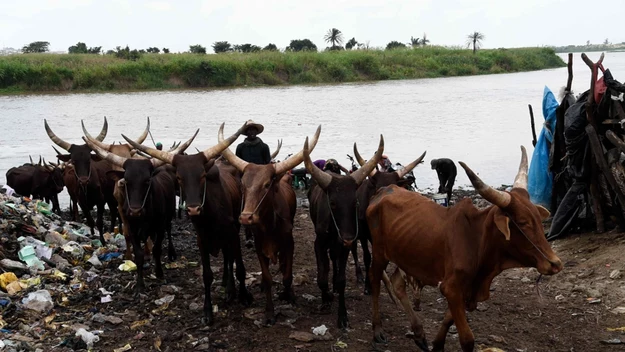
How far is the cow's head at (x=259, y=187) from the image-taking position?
647cm

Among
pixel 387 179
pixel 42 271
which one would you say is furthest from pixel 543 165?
pixel 42 271

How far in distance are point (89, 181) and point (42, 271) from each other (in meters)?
2.61

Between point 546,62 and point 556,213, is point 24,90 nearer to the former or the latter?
point 556,213

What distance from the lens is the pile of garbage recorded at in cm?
677

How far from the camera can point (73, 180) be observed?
11719 mm

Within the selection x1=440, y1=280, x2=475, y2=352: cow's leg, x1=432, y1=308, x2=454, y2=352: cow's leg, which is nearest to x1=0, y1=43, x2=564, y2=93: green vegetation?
x1=432, y1=308, x2=454, y2=352: cow's leg

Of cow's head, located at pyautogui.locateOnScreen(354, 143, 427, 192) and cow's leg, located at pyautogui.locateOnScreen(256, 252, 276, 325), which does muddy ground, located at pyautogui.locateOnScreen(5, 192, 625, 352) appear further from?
cow's head, located at pyautogui.locateOnScreen(354, 143, 427, 192)

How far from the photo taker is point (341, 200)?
661 centimetres

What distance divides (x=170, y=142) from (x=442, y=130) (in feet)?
35.3

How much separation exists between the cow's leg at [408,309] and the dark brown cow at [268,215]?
134 cm

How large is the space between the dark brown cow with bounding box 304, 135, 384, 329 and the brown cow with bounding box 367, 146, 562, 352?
266 mm

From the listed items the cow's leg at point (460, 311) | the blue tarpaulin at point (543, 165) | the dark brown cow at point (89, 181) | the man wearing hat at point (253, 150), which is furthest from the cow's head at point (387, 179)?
the dark brown cow at point (89, 181)

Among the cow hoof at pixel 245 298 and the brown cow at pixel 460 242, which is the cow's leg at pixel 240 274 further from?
the brown cow at pixel 460 242

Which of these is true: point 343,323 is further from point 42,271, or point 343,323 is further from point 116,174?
point 42,271
